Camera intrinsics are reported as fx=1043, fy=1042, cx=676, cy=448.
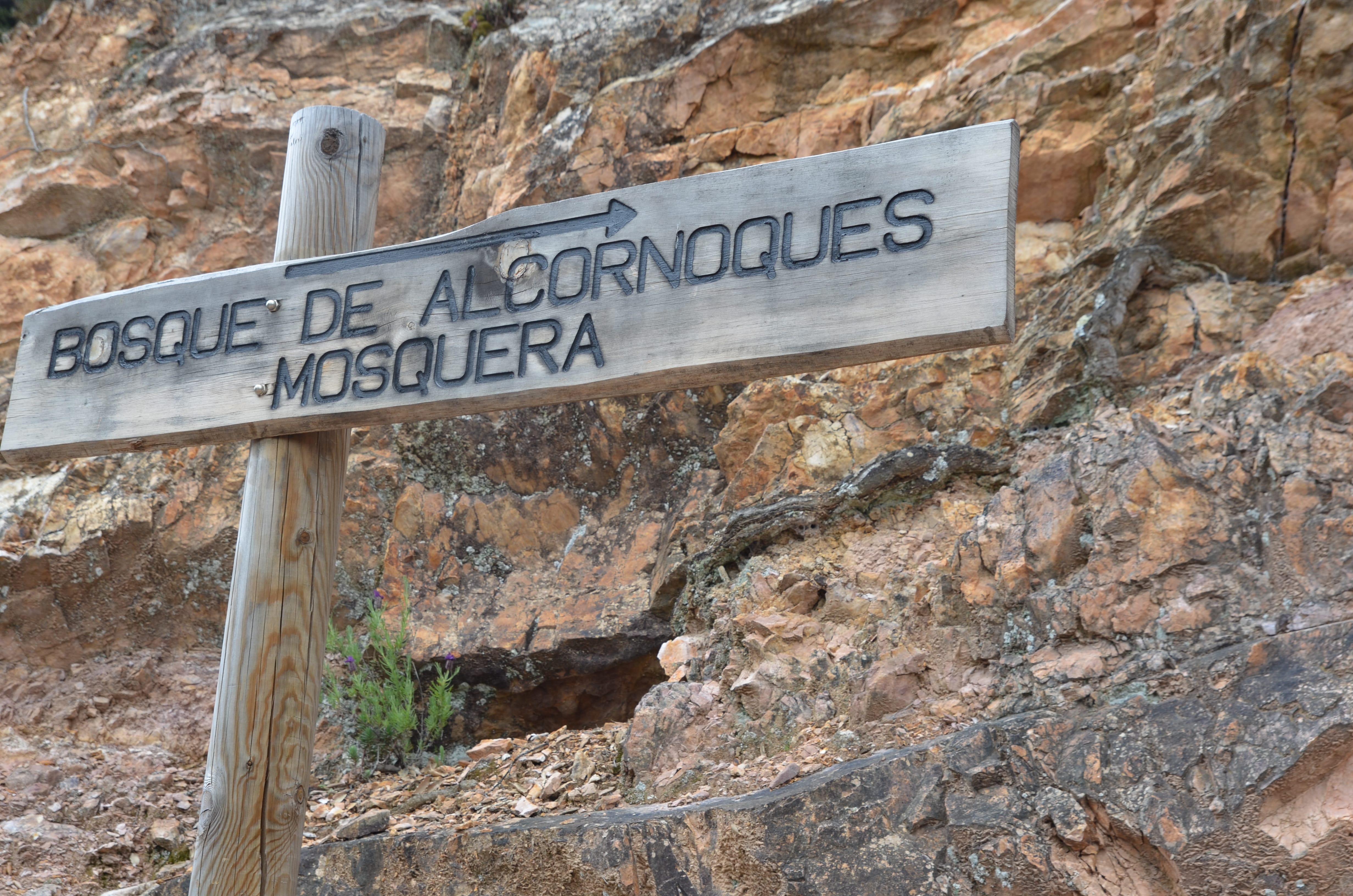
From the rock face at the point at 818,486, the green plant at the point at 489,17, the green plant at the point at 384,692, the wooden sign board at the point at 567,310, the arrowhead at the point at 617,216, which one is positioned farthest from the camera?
the green plant at the point at 489,17

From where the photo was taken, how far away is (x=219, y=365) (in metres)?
2.32

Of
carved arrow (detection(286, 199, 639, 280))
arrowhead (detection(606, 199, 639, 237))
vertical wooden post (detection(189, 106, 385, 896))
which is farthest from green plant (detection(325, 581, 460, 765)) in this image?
arrowhead (detection(606, 199, 639, 237))

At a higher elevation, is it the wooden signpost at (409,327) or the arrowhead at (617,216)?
the arrowhead at (617,216)

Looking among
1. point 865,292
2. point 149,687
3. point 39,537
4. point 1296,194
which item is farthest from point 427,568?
point 1296,194

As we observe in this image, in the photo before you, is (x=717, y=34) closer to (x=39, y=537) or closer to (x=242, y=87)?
(x=242, y=87)

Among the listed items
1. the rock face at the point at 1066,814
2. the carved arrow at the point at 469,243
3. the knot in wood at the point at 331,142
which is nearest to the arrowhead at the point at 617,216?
the carved arrow at the point at 469,243

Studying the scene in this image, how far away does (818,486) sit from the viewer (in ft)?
13.0

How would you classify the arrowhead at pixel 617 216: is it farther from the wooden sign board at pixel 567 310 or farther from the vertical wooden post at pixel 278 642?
the vertical wooden post at pixel 278 642

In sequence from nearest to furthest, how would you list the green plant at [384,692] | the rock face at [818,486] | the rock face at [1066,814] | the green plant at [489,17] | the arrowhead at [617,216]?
the arrowhead at [617,216] → the rock face at [1066,814] → the rock face at [818,486] → the green plant at [384,692] → the green plant at [489,17]

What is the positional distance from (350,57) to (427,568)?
3.39 m

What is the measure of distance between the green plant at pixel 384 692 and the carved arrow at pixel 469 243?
217 cm

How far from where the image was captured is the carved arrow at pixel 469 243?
213 cm

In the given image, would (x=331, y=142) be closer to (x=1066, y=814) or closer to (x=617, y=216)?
(x=617, y=216)

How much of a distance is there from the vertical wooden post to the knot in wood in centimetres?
5
